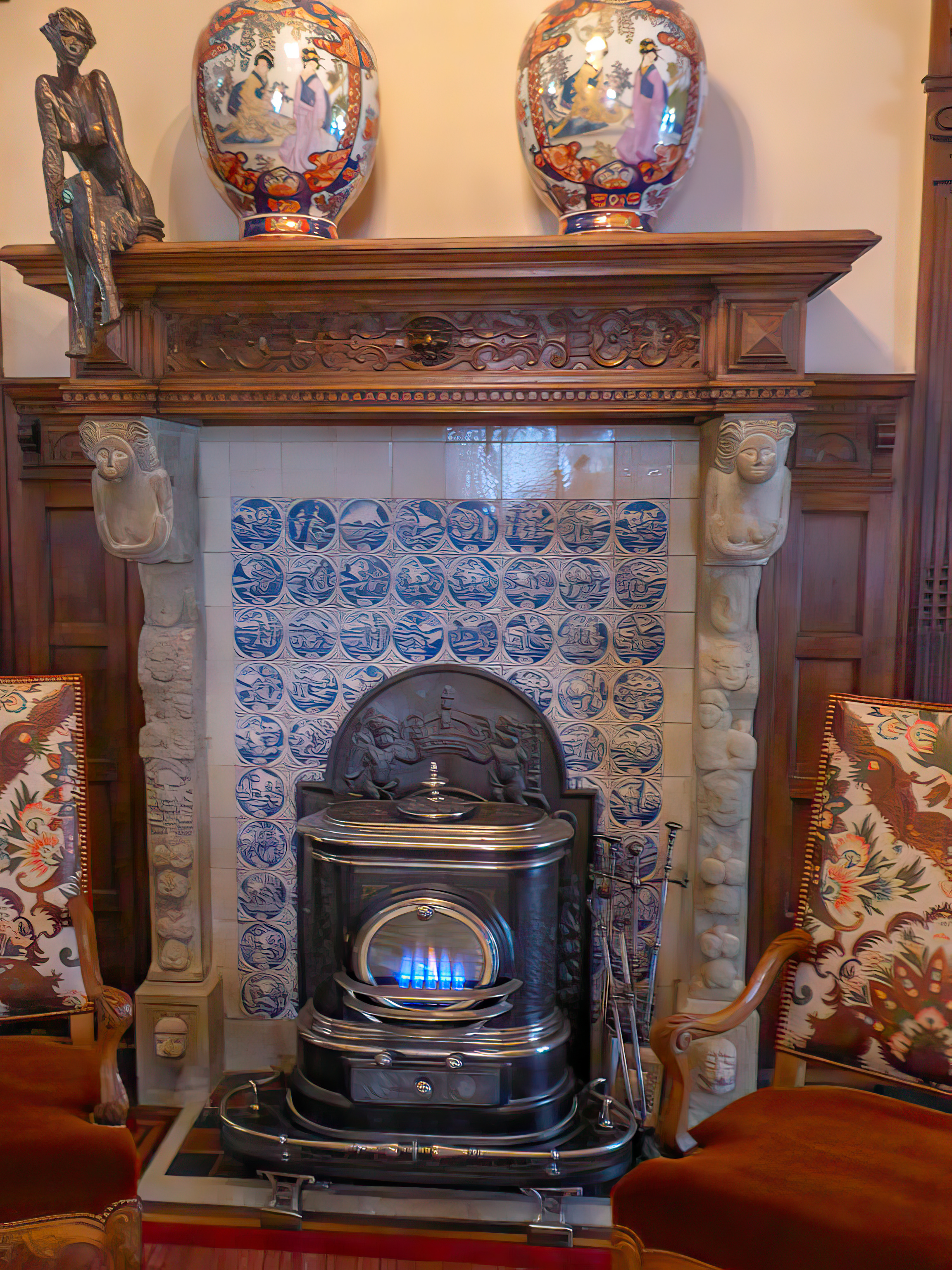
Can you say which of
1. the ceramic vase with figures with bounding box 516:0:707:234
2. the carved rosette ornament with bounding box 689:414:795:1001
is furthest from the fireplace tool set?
the ceramic vase with figures with bounding box 516:0:707:234

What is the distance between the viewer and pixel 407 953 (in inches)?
79.5

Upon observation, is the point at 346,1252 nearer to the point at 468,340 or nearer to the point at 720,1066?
the point at 720,1066

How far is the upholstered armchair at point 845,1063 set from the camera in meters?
1.34

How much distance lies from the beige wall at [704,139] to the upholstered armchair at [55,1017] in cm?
125

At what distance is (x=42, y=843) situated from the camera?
182 cm

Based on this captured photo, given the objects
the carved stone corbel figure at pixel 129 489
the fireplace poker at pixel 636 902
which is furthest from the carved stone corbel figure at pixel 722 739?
the carved stone corbel figure at pixel 129 489

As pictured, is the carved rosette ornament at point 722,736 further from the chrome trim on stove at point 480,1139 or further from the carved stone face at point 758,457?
the chrome trim on stove at point 480,1139

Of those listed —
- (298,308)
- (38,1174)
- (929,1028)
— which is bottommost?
(38,1174)

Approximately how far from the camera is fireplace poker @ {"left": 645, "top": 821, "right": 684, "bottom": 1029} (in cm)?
211

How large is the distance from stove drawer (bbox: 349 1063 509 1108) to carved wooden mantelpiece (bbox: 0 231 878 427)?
1.42 metres

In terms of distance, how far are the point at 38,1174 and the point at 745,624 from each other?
5.61 ft

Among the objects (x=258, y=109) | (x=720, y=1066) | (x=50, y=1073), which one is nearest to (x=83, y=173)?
(x=258, y=109)

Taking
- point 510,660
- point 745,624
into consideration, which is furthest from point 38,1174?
point 745,624

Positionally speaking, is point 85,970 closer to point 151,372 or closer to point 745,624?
point 151,372
